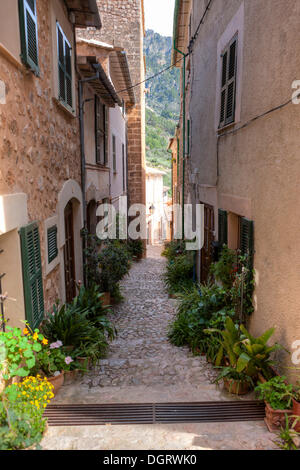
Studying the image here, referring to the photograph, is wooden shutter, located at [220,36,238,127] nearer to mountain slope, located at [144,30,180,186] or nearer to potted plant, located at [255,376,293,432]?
potted plant, located at [255,376,293,432]

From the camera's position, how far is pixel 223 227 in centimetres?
586

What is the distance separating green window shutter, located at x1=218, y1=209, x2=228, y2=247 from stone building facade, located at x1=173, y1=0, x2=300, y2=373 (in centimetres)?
2

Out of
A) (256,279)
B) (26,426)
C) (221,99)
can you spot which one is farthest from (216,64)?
(26,426)

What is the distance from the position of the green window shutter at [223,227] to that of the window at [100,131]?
3847mm

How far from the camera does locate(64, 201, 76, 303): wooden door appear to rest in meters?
6.46

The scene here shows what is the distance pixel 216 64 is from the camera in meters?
6.29

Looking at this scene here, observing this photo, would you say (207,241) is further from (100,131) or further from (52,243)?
(100,131)

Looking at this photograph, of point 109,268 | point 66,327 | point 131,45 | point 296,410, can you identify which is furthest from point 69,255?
point 131,45

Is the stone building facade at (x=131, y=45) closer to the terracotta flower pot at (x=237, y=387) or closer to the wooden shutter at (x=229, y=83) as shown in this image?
the wooden shutter at (x=229, y=83)

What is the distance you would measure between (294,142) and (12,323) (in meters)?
3.18

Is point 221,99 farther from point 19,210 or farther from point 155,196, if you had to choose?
point 155,196

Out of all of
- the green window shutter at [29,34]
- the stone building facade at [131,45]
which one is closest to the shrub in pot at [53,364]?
the green window shutter at [29,34]
